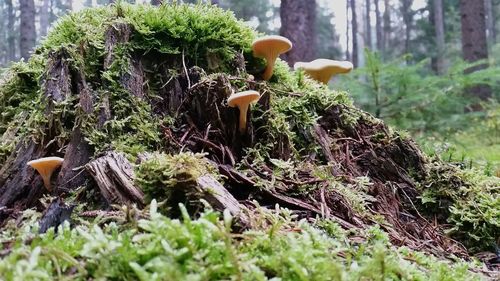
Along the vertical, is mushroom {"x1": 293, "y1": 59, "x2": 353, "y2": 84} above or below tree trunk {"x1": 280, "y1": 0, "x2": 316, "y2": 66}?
below

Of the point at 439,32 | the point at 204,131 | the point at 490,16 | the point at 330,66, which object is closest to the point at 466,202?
the point at 330,66

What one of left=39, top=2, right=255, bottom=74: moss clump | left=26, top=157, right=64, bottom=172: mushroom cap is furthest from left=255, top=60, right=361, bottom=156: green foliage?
left=26, top=157, right=64, bottom=172: mushroom cap

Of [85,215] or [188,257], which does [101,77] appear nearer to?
[85,215]

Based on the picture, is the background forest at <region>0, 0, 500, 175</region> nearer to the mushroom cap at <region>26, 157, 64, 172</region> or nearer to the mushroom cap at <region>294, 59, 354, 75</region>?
the mushroom cap at <region>294, 59, 354, 75</region>

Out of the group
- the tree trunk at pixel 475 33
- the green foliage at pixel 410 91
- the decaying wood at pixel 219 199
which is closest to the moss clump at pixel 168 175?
the decaying wood at pixel 219 199

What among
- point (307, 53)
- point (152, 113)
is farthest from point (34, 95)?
point (307, 53)

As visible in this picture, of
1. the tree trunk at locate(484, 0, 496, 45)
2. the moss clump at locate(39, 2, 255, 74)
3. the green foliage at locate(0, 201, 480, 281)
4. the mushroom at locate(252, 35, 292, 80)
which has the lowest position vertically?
the green foliage at locate(0, 201, 480, 281)

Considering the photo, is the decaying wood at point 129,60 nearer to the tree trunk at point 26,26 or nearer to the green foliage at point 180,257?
the green foliage at point 180,257
